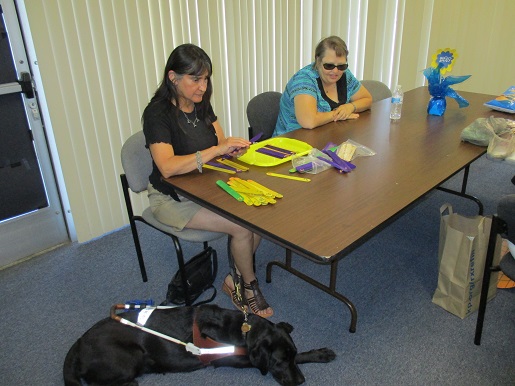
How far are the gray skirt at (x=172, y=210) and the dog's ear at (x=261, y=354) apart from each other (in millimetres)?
587

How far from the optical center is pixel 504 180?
10.4ft

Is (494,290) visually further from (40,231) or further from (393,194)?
(40,231)

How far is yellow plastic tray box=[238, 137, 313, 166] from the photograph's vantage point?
5.59 feet

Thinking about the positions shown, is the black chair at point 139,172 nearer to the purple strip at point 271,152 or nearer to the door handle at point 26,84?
the purple strip at point 271,152

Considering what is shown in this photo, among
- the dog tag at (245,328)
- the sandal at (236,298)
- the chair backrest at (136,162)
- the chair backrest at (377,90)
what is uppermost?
the chair backrest at (377,90)

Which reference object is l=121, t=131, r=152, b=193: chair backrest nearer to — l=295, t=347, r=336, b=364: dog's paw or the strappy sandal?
the strappy sandal

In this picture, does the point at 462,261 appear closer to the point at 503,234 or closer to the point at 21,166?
the point at 503,234

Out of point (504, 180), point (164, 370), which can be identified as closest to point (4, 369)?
point (164, 370)

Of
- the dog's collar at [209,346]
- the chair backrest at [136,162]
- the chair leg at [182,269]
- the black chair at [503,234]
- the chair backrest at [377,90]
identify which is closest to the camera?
the black chair at [503,234]

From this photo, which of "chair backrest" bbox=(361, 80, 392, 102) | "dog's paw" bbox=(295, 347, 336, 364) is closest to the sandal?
"dog's paw" bbox=(295, 347, 336, 364)

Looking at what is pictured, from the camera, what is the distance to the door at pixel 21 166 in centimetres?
212

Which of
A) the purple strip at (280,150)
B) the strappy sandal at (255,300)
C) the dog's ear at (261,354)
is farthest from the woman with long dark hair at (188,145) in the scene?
the dog's ear at (261,354)

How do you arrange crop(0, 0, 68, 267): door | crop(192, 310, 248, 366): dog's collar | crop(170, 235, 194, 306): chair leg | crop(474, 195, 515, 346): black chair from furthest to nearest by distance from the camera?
1. crop(0, 0, 68, 267): door
2. crop(170, 235, 194, 306): chair leg
3. crop(192, 310, 248, 366): dog's collar
4. crop(474, 195, 515, 346): black chair

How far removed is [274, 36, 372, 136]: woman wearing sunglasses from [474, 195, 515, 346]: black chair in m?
0.97
